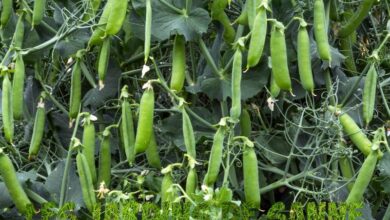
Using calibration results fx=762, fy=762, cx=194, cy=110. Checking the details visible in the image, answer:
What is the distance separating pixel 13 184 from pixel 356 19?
1184 millimetres

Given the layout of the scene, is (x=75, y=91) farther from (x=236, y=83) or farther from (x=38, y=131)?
(x=236, y=83)

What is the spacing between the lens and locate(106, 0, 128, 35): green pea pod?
207cm

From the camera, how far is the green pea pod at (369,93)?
222 centimetres

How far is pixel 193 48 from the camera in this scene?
2.46m

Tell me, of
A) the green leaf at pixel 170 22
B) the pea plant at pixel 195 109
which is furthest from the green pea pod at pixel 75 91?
the green leaf at pixel 170 22

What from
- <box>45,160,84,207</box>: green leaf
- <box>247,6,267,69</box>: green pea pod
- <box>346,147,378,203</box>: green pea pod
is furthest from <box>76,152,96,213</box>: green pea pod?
<box>346,147,378,203</box>: green pea pod

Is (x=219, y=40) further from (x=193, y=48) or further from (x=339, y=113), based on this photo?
(x=339, y=113)

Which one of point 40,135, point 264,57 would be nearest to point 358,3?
point 264,57

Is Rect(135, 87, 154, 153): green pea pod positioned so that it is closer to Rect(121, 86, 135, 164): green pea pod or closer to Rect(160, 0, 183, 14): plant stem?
Rect(121, 86, 135, 164): green pea pod

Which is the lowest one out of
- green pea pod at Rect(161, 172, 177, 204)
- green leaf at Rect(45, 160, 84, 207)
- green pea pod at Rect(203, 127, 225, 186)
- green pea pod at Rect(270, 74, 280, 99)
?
green leaf at Rect(45, 160, 84, 207)

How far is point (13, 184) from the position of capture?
7.28ft

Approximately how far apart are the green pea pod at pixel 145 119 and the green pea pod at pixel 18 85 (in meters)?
0.39

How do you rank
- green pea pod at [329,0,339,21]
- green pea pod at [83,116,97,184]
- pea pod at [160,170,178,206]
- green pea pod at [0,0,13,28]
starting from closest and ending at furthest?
pea pod at [160,170,178,206] → green pea pod at [83,116,97,184] → green pea pod at [0,0,13,28] → green pea pod at [329,0,339,21]

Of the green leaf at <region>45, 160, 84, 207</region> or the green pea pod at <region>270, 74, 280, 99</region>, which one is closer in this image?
the green pea pod at <region>270, 74, 280, 99</region>
